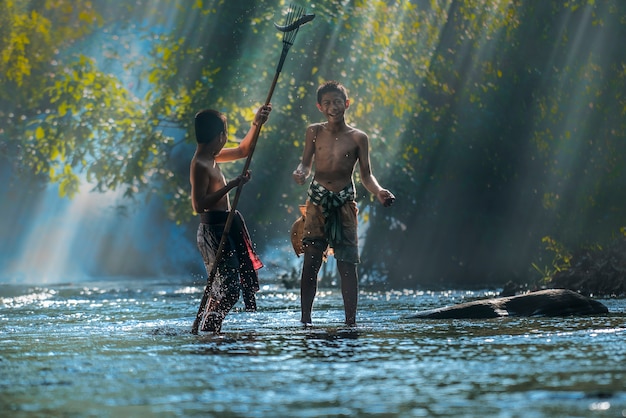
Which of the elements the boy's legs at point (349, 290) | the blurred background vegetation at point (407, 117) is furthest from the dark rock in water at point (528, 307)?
the blurred background vegetation at point (407, 117)

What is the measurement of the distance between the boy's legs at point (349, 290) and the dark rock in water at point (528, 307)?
764 millimetres

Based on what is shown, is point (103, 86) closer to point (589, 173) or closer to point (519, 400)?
point (589, 173)

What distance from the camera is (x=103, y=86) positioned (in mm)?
21938

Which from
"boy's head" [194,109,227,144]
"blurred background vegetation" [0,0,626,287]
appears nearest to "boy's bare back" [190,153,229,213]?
"boy's head" [194,109,227,144]

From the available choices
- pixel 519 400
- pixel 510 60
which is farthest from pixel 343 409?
pixel 510 60

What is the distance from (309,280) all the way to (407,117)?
11411 mm

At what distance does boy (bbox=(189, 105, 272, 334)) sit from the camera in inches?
351

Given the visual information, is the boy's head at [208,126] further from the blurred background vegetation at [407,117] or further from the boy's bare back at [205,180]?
the blurred background vegetation at [407,117]

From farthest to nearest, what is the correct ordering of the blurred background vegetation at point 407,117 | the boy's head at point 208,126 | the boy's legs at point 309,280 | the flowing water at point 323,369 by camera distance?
the blurred background vegetation at point 407,117 < the boy's legs at point 309,280 < the boy's head at point 208,126 < the flowing water at point 323,369

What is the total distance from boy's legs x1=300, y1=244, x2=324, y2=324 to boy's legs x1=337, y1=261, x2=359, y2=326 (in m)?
0.19

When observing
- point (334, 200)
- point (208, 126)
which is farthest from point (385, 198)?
point (208, 126)

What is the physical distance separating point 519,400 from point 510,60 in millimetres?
14641

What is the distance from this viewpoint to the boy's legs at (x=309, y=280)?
9.50m

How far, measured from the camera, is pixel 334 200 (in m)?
9.55
